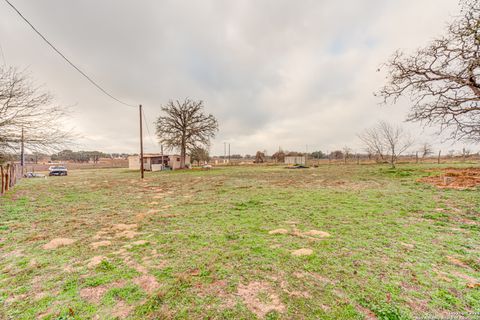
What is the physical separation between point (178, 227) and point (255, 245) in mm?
1971

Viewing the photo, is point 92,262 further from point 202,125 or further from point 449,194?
point 202,125

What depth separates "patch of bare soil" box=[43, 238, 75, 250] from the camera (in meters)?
3.40

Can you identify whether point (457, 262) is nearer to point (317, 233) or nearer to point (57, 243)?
point (317, 233)

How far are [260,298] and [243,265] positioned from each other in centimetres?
68

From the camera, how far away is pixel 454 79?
8109 mm

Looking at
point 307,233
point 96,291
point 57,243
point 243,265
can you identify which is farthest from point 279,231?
point 57,243

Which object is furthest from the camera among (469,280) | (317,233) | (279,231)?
(279,231)

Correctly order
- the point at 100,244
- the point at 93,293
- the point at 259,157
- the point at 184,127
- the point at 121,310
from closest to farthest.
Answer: the point at 121,310
the point at 93,293
the point at 100,244
the point at 184,127
the point at 259,157

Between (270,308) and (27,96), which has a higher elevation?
(27,96)

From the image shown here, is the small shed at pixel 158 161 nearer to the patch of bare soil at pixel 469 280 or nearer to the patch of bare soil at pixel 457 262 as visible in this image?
the patch of bare soil at pixel 457 262

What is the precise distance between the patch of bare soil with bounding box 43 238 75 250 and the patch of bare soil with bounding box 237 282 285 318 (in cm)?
344

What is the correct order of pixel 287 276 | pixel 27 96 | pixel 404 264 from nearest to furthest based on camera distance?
pixel 287 276 < pixel 404 264 < pixel 27 96

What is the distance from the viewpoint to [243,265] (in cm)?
270

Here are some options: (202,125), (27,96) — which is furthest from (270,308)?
(202,125)
